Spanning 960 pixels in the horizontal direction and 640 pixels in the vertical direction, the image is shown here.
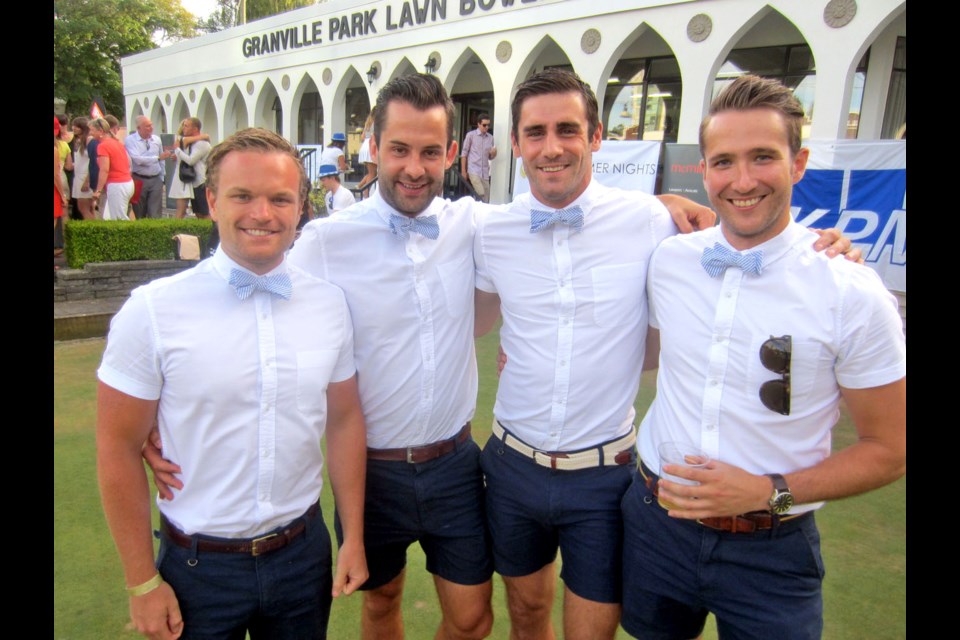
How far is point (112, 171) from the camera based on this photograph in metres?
10.6

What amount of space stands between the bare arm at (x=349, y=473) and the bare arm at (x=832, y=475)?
1054 millimetres

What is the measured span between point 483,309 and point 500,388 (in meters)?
0.41

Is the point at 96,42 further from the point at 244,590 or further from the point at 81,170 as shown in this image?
the point at 244,590

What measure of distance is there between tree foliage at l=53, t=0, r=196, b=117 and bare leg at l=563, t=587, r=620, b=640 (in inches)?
1691

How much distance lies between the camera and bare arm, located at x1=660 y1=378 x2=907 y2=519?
1864 mm

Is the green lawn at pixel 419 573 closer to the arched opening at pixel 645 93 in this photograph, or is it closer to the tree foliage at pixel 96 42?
the arched opening at pixel 645 93

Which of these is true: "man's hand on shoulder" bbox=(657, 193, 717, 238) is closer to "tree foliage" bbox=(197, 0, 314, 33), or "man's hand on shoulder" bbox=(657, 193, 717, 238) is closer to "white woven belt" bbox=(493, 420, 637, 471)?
"white woven belt" bbox=(493, 420, 637, 471)

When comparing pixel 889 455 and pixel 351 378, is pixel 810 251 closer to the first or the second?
pixel 889 455

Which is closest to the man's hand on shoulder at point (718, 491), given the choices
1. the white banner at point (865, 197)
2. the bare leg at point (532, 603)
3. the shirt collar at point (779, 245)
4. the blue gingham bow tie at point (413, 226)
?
the shirt collar at point (779, 245)

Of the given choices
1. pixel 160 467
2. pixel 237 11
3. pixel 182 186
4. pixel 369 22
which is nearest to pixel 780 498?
pixel 160 467

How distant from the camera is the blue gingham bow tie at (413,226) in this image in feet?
8.22

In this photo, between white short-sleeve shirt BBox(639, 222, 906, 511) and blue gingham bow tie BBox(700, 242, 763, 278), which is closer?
white short-sleeve shirt BBox(639, 222, 906, 511)

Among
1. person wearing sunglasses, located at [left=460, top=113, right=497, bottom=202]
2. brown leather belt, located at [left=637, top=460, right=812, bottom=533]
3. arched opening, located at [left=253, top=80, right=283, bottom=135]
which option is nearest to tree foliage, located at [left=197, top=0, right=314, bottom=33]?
arched opening, located at [left=253, top=80, right=283, bottom=135]
